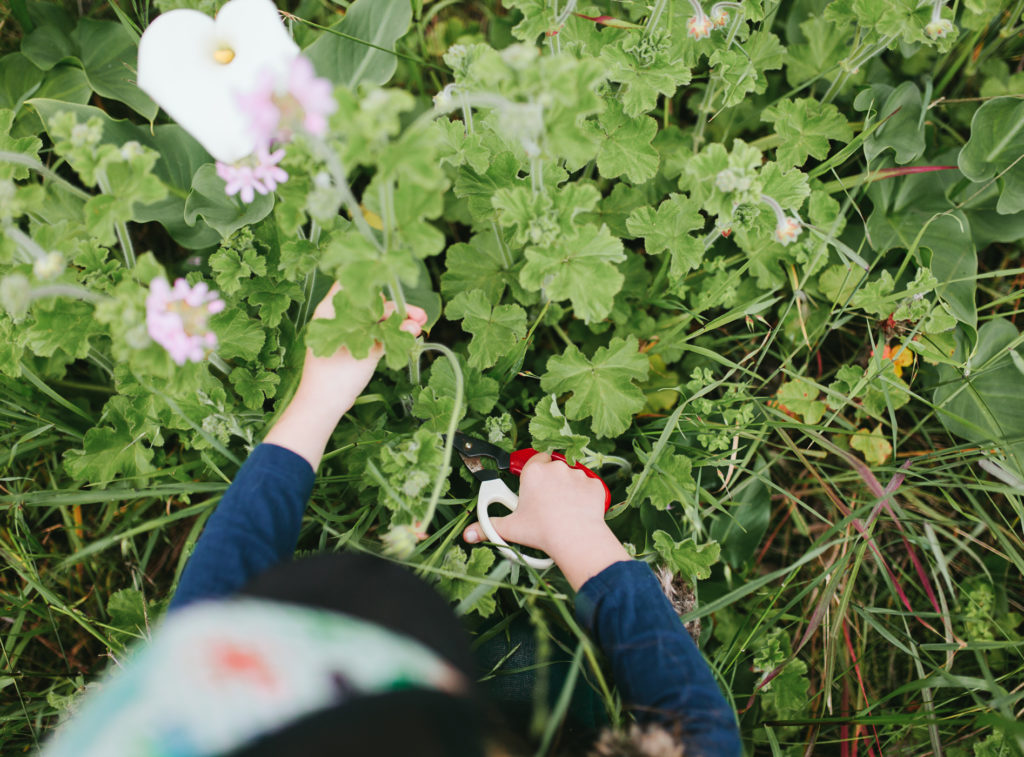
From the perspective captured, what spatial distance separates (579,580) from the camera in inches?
67.3

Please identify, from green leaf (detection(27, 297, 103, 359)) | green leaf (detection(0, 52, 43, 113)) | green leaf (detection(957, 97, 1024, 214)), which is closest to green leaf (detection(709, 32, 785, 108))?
green leaf (detection(957, 97, 1024, 214))

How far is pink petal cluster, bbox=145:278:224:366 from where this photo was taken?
49.0 inches

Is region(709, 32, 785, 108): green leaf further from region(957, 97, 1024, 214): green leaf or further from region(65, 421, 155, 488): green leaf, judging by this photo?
region(65, 421, 155, 488): green leaf

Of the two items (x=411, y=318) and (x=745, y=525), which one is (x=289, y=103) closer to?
(x=411, y=318)

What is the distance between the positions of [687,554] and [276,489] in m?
1.10

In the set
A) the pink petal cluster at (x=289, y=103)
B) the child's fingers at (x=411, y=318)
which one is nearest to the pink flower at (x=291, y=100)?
the pink petal cluster at (x=289, y=103)

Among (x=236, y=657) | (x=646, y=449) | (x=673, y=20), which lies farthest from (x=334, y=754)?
(x=673, y=20)

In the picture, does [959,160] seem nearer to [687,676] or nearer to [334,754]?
[687,676]

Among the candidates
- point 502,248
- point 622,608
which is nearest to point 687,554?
point 622,608

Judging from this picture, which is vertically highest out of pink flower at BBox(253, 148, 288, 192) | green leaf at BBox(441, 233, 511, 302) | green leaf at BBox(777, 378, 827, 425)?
pink flower at BBox(253, 148, 288, 192)

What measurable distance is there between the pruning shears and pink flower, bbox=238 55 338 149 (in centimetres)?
99

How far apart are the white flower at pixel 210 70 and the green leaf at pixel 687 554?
1506 mm

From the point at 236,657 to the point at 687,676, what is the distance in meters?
0.94

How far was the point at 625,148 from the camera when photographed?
2070 mm
